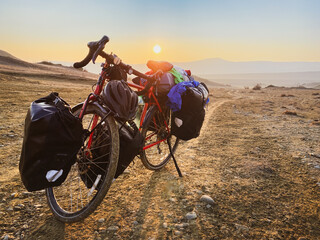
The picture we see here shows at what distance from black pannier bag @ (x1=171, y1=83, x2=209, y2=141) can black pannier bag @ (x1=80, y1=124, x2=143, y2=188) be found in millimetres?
981

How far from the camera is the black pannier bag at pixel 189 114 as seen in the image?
3129mm

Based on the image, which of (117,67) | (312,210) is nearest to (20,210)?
(117,67)

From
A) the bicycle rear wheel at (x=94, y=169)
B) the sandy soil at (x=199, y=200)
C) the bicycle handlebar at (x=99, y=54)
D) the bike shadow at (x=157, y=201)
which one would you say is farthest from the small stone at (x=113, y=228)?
the bicycle handlebar at (x=99, y=54)

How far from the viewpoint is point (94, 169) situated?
2.42m

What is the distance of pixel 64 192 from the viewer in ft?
9.38

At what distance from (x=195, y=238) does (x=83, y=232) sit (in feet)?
3.76

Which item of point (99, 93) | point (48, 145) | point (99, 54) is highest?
point (99, 54)

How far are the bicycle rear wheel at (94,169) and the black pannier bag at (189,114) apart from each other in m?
1.22

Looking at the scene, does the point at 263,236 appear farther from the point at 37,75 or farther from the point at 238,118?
the point at 37,75

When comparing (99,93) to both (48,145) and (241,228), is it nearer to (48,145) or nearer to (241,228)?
(48,145)

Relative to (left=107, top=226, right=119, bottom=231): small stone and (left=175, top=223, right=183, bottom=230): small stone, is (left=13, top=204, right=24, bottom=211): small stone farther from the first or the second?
(left=175, top=223, right=183, bottom=230): small stone

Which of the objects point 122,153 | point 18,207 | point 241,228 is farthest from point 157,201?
point 18,207

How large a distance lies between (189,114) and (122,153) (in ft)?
4.30

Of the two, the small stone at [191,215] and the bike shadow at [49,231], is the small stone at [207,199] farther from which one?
the bike shadow at [49,231]
